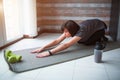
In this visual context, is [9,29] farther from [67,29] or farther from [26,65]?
[26,65]

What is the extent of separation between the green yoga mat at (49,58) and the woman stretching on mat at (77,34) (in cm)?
10

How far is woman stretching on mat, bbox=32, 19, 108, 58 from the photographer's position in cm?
263

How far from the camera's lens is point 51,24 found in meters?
4.48

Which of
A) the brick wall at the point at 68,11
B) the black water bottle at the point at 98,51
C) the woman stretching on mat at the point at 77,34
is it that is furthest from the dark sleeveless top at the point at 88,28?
the brick wall at the point at 68,11

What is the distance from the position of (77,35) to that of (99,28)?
61cm

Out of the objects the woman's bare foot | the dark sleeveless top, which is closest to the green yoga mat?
the woman's bare foot

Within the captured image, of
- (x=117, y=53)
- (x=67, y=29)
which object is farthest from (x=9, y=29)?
(x=117, y=53)

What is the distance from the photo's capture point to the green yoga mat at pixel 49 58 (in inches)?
84.2

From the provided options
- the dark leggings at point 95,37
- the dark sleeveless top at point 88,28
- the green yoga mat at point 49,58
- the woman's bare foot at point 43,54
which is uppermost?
the dark sleeveless top at point 88,28

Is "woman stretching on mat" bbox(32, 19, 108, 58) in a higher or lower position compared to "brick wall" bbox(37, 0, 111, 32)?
lower

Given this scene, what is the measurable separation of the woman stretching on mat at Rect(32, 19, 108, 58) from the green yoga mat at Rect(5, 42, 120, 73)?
102mm

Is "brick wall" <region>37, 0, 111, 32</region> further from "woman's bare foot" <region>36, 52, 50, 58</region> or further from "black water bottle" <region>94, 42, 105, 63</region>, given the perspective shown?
"black water bottle" <region>94, 42, 105, 63</region>

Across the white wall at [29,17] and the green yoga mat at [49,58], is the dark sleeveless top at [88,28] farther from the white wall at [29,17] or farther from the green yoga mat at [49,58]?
the white wall at [29,17]

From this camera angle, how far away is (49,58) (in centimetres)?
242
